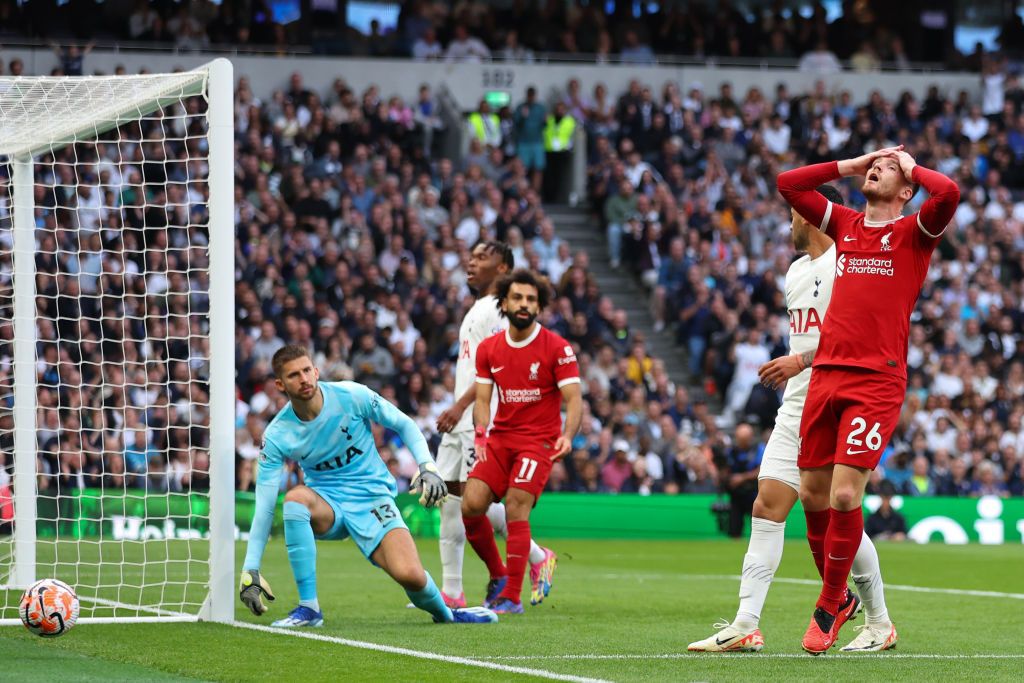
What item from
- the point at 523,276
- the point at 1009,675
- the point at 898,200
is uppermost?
the point at 898,200

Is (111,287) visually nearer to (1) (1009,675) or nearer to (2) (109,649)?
(2) (109,649)

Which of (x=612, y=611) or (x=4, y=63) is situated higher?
(x=4, y=63)

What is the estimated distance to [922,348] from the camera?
24984 mm

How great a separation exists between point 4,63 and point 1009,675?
21.2 metres

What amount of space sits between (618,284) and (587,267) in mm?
975

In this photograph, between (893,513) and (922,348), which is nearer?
(893,513)

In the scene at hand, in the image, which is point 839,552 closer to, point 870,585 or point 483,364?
point 870,585

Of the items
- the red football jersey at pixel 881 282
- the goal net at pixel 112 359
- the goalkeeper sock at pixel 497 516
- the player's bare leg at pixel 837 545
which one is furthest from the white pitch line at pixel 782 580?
the red football jersey at pixel 881 282

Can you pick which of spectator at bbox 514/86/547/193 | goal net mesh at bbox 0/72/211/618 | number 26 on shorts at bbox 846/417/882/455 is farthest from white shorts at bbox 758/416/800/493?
spectator at bbox 514/86/547/193

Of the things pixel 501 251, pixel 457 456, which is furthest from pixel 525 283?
pixel 457 456

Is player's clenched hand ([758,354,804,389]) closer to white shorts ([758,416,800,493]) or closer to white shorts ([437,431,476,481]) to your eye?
white shorts ([758,416,800,493])

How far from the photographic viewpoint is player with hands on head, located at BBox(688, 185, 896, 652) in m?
8.08

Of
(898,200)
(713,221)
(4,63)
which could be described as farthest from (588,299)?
(898,200)

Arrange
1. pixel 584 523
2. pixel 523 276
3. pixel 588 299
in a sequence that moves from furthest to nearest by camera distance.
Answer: pixel 588 299, pixel 584 523, pixel 523 276
